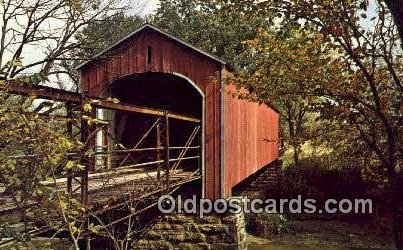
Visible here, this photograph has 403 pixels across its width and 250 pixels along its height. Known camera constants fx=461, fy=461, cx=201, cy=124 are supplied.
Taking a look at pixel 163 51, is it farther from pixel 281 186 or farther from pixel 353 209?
pixel 353 209

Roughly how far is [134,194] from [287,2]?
4474 mm

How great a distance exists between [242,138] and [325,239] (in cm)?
503

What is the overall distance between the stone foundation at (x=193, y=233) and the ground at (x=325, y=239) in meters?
2.96

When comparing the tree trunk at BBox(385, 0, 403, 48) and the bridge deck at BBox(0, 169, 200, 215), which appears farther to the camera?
the bridge deck at BBox(0, 169, 200, 215)

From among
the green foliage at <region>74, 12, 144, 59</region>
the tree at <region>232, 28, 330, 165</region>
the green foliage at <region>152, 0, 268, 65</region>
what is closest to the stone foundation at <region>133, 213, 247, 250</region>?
the green foliage at <region>74, 12, 144, 59</region>

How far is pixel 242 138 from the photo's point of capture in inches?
602

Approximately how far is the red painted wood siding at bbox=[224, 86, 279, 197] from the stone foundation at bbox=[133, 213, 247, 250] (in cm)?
85

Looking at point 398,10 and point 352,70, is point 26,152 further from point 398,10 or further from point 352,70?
point 352,70

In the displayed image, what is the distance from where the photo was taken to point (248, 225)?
1697 centimetres

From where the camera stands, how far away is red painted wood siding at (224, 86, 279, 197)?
42.2 ft

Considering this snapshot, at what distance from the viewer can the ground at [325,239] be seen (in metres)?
15.9

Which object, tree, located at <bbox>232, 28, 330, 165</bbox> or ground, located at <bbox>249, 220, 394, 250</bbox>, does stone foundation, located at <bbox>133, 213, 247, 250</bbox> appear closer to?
ground, located at <bbox>249, 220, 394, 250</bbox>

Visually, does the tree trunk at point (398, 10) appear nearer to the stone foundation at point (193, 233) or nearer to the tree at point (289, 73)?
the tree at point (289, 73)

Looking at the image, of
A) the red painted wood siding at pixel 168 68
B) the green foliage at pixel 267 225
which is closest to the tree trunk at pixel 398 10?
the red painted wood siding at pixel 168 68
